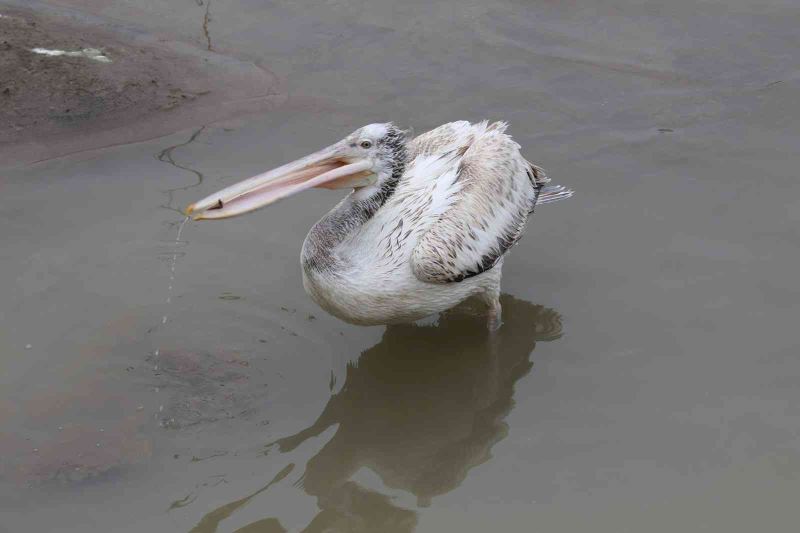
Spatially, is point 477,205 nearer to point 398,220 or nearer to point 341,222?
point 398,220

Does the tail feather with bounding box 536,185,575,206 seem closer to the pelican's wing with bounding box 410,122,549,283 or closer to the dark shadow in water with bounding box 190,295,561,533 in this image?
the pelican's wing with bounding box 410,122,549,283

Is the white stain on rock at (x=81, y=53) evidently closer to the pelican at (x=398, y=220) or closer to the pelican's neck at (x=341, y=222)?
the pelican at (x=398, y=220)

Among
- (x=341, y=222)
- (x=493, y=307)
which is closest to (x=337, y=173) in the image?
(x=341, y=222)

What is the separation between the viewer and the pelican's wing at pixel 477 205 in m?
5.23

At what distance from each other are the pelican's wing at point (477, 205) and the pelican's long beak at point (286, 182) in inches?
18.8

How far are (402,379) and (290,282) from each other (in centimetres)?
97

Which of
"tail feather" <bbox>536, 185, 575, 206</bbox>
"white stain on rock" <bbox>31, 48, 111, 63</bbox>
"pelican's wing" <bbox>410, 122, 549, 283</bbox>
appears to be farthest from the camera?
"white stain on rock" <bbox>31, 48, 111, 63</bbox>

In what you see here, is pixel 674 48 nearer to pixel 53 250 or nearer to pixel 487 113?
pixel 487 113

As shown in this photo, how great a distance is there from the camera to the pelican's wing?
5.23m

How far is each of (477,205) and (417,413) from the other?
4.01 ft

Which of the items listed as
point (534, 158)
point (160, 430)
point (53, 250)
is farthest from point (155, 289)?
point (534, 158)

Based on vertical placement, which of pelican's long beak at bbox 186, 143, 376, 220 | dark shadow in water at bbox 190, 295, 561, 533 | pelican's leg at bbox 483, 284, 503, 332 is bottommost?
dark shadow in water at bbox 190, 295, 561, 533

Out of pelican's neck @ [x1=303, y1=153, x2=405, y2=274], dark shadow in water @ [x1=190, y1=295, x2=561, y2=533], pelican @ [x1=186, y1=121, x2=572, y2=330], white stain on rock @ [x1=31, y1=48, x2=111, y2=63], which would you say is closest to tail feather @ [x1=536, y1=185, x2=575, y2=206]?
pelican @ [x1=186, y1=121, x2=572, y2=330]

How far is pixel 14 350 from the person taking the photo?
17.3 ft
